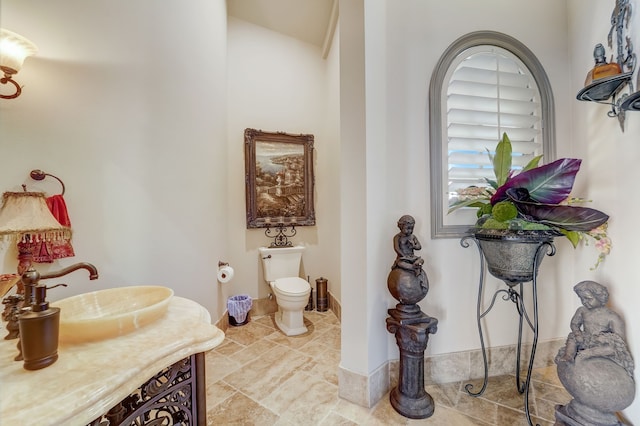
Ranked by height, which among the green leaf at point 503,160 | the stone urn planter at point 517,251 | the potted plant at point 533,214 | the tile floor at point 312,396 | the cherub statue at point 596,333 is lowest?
the tile floor at point 312,396

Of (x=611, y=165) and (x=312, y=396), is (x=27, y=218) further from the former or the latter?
(x=611, y=165)

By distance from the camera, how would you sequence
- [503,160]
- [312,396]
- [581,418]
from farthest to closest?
1. [312,396]
2. [503,160]
3. [581,418]

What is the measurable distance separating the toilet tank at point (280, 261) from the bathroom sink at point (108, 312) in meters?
1.78

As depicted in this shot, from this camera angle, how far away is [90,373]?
0.65 metres

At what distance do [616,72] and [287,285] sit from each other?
266cm

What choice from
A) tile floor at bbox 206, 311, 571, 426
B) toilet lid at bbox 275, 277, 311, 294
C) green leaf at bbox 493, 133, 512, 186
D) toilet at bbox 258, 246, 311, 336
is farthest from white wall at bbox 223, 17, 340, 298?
green leaf at bbox 493, 133, 512, 186

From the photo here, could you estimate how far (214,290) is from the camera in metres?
2.33

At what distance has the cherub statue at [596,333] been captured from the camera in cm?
121

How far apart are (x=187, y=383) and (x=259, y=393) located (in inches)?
39.2

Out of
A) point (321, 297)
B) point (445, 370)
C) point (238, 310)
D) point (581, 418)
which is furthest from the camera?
point (321, 297)

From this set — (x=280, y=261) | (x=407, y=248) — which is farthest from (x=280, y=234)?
(x=407, y=248)

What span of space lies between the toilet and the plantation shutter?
163cm

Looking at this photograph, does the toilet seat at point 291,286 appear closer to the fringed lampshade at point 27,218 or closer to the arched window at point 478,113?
the arched window at point 478,113

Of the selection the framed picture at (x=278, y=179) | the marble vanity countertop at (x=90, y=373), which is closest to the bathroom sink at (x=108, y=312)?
the marble vanity countertop at (x=90, y=373)
